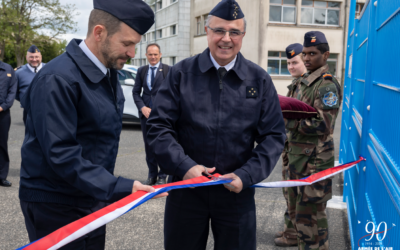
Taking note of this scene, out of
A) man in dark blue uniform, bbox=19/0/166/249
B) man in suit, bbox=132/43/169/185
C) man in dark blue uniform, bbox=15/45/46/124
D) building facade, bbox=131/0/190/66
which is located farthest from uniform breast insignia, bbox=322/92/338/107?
building facade, bbox=131/0/190/66

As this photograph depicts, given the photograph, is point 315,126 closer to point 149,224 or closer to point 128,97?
point 149,224

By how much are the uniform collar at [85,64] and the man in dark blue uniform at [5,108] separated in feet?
13.5

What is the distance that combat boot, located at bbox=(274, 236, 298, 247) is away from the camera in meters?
3.49

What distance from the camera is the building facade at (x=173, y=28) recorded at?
3166 cm

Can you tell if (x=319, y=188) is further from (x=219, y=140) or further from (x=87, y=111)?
(x=87, y=111)

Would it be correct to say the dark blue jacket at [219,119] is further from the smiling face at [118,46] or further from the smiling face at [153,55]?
the smiling face at [153,55]

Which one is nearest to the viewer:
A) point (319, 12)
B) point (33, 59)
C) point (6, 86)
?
point (6, 86)

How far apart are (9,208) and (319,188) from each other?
139 inches

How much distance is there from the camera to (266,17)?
76.6 ft

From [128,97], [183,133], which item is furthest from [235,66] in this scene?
[128,97]

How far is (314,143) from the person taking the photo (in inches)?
121

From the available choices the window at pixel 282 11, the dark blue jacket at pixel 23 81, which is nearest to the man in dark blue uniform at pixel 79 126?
the dark blue jacket at pixel 23 81

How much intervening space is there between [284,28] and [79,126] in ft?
76.7

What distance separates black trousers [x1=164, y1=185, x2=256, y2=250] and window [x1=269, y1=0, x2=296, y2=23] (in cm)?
2317
